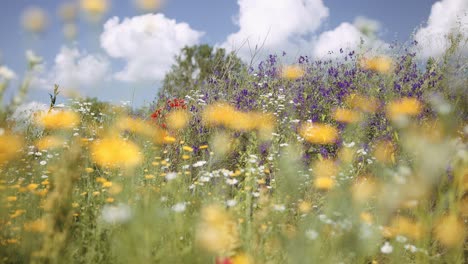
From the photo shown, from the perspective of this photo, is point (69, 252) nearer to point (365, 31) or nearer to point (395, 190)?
point (395, 190)

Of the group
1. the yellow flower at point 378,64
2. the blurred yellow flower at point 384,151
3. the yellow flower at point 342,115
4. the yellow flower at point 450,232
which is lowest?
the yellow flower at point 450,232

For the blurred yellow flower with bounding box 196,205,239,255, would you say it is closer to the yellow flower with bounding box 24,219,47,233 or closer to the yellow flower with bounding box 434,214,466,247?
the yellow flower with bounding box 24,219,47,233

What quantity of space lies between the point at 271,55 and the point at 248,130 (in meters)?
2.50

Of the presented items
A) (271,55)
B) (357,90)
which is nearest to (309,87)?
(357,90)

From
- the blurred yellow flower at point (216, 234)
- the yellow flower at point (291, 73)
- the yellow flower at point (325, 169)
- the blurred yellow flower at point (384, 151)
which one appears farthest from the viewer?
the yellow flower at point (291, 73)

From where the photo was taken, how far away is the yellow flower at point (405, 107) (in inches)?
165

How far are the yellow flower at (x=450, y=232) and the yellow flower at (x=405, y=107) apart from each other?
1684 mm

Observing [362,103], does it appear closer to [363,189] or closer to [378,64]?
[378,64]

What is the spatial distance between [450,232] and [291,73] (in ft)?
11.9

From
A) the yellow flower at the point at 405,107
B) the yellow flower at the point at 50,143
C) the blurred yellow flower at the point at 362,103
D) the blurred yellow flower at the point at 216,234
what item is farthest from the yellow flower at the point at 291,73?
the blurred yellow flower at the point at 216,234

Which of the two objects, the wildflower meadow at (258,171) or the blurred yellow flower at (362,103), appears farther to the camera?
the blurred yellow flower at (362,103)

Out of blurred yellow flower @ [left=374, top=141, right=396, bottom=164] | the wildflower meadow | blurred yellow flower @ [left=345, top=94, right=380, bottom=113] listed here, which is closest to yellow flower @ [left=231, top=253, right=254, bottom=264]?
the wildflower meadow

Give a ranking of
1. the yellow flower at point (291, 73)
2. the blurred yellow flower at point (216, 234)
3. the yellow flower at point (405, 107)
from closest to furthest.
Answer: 1. the blurred yellow flower at point (216, 234)
2. the yellow flower at point (405, 107)
3. the yellow flower at point (291, 73)

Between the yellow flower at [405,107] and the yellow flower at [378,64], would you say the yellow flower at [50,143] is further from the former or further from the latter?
the yellow flower at [378,64]
